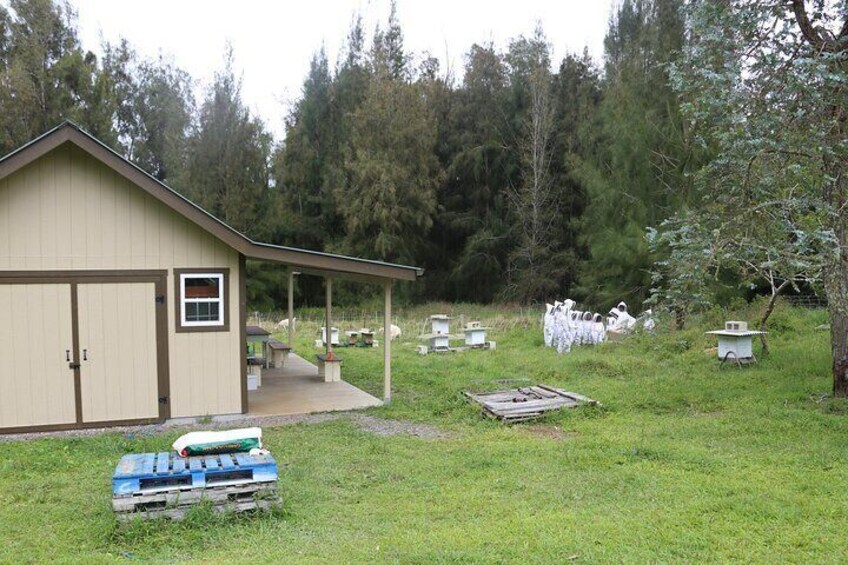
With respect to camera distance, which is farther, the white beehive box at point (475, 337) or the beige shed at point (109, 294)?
the white beehive box at point (475, 337)

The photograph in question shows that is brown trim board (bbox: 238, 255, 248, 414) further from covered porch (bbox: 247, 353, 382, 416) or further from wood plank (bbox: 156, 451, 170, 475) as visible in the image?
wood plank (bbox: 156, 451, 170, 475)

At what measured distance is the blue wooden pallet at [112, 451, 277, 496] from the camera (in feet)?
16.1

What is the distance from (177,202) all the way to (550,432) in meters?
5.56

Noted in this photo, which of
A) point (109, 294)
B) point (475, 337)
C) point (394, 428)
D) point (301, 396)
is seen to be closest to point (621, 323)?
point (475, 337)

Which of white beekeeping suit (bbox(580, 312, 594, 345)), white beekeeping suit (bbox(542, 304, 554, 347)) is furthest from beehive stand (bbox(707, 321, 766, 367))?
white beekeeping suit (bbox(542, 304, 554, 347))

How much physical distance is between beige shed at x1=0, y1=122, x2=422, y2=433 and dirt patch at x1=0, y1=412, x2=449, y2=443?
192 mm

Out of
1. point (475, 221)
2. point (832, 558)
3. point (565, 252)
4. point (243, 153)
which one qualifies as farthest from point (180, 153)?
point (832, 558)

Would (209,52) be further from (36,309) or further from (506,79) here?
(36,309)

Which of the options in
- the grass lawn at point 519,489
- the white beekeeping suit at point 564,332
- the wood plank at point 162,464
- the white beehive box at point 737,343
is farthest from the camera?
the white beekeeping suit at point 564,332

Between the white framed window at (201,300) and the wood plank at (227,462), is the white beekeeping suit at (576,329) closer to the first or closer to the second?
the white framed window at (201,300)

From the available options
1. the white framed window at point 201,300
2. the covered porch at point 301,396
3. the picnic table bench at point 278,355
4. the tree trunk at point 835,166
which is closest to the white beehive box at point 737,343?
the tree trunk at point 835,166

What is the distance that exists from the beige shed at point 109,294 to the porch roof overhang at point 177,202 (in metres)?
0.02

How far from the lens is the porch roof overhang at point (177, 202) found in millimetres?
7859

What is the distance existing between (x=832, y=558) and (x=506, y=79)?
91.5ft
